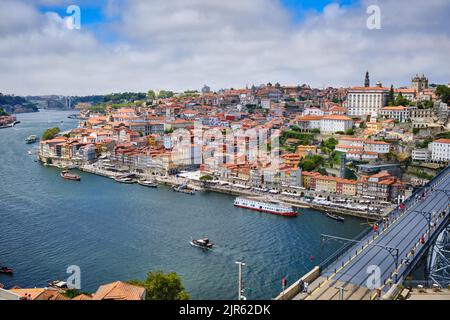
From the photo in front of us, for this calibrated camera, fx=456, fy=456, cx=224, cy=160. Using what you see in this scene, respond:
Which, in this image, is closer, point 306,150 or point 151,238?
point 151,238

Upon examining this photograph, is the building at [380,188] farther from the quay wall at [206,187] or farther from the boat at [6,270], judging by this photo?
the boat at [6,270]

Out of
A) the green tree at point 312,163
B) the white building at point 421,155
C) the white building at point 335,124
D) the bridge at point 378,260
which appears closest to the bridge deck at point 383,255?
the bridge at point 378,260

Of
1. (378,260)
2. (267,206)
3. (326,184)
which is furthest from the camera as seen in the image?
(326,184)

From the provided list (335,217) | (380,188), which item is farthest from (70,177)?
(380,188)

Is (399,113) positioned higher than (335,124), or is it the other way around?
(399,113)

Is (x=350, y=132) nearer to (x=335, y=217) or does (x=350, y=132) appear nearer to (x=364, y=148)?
(x=364, y=148)

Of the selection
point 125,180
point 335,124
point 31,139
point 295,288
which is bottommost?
point 125,180
